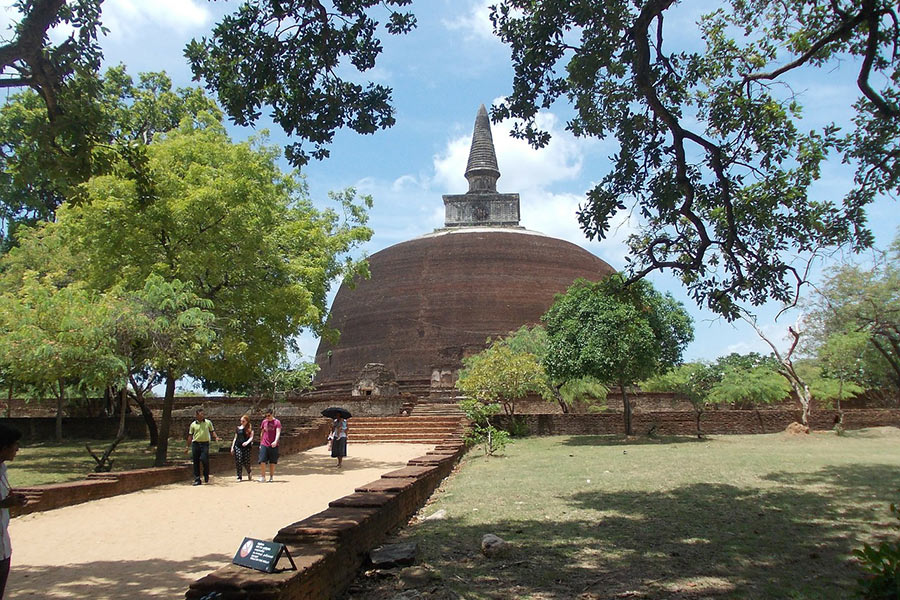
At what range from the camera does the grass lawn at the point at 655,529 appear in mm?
4352

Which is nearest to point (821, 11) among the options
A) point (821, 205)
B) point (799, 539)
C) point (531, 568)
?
point (821, 205)

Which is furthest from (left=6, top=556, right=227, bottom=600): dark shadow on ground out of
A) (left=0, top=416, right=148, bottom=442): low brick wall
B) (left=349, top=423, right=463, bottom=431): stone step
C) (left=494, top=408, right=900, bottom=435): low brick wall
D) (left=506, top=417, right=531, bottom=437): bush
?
(left=0, top=416, right=148, bottom=442): low brick wall

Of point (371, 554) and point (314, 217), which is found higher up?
point (314, 217)

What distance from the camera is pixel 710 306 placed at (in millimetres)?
8102

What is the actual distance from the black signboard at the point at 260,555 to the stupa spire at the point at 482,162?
44.3 m

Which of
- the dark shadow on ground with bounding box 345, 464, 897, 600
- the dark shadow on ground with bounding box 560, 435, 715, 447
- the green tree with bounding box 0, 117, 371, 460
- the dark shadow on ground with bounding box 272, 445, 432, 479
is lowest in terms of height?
the dark shadow on ground with bounding box 272, 445, 432, 479

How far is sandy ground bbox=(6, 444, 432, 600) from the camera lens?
492 centimetres

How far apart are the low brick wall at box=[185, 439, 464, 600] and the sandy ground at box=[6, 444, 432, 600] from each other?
1.02 m

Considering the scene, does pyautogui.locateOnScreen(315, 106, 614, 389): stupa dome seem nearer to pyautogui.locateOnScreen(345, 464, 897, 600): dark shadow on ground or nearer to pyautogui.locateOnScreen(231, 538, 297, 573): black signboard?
pyautogui.locateOnScreen(345, 464, 897, 600): dark shadow on ground

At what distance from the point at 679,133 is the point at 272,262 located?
901 cm

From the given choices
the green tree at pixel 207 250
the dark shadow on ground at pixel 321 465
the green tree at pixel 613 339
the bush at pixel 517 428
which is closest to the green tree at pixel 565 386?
the bush at pixel 517 428

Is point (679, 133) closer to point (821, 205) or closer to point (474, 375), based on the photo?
point (821, 205)

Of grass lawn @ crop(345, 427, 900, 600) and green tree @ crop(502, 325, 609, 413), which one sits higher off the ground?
green tree @ crop(502, 325, 609, 413)

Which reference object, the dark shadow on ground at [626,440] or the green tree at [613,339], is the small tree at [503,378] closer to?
the green tree at [613,339]
